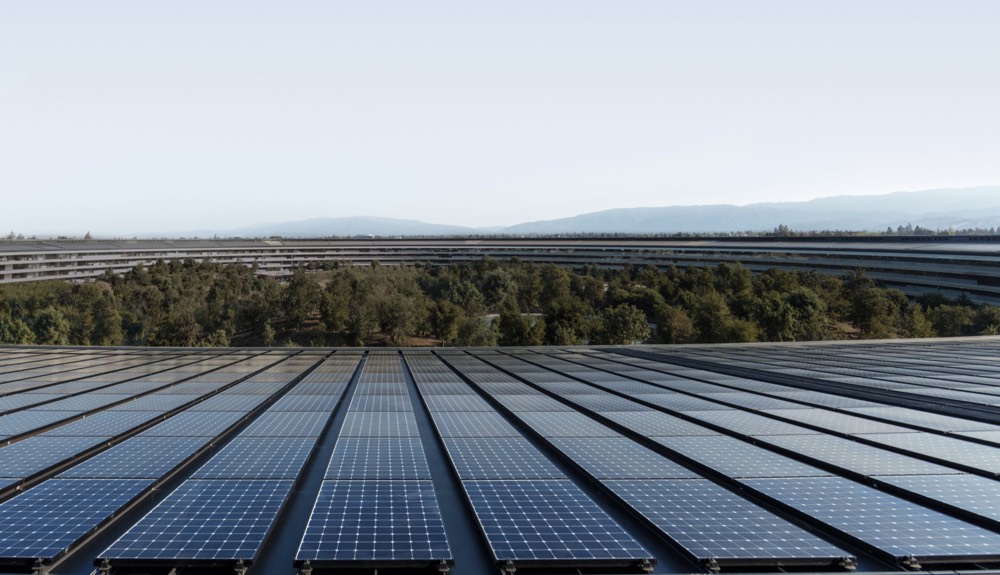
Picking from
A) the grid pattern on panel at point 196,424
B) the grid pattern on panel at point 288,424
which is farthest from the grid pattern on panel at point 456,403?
the grid pattern on panel at point 196,424

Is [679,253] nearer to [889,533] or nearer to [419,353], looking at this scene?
[419,353]

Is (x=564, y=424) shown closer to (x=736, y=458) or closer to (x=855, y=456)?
(x=736, y=458)

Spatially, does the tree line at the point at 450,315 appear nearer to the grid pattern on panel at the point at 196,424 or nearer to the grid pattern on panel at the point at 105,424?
the grid pattern on panel at the point at 196,424

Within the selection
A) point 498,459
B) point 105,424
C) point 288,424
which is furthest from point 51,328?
point 498,459

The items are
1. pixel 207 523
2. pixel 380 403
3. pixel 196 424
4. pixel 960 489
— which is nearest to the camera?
pixel 207 523

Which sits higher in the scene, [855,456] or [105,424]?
[105,424]

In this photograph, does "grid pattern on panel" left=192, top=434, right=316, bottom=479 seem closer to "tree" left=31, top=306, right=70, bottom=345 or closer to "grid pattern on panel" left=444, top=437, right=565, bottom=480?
"grid pattern on panel" left=444, top=437, right=565, bottom=480

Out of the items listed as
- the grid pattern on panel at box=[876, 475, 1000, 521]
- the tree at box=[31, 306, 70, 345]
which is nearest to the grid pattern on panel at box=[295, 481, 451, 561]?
the grid pattern on panel at box=[876, 475, 1000, 521]
